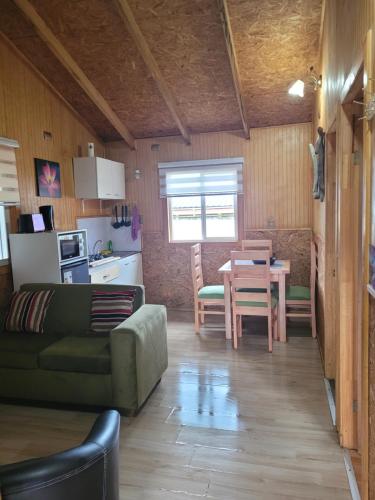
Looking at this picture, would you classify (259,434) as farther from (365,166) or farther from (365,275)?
(365,166)

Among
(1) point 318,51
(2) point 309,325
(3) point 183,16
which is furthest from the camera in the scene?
(2) point 309,325

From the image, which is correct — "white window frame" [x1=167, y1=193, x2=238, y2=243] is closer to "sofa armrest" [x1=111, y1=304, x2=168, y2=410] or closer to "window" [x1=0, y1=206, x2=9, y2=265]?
"window" [x1=0, y1=206, x2=9, y2=265]

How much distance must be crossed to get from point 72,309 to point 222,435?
1657 millimetres

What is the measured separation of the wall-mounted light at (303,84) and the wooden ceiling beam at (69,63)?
228 cm

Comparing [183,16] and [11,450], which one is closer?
[11,450]

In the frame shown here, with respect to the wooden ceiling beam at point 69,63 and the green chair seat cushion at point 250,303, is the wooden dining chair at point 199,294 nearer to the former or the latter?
the green chair seat cushion at point 250,303

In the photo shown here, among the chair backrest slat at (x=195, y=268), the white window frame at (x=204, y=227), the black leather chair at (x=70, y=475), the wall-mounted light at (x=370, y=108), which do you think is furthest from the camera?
the white window frame at (x=204, y=227)

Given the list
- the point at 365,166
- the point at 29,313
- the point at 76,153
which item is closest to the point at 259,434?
the point at 365,166

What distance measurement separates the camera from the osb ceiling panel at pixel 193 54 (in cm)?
344

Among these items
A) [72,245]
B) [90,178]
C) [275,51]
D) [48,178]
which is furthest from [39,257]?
[275,51]

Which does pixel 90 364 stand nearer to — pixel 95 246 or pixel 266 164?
pixel 95 246

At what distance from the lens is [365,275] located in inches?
64.3

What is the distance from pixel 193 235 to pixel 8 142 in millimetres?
2844

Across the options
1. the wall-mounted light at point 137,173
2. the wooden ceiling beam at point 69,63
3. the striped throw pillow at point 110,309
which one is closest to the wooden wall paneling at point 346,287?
the striped throw pillow at point 110,309
